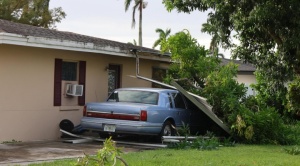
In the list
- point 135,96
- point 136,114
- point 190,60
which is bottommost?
point 136,114

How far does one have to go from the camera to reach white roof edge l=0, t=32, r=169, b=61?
1224cm

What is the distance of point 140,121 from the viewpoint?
13062 mm

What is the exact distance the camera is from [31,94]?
548 inches

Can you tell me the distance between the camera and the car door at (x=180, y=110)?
14516 mm

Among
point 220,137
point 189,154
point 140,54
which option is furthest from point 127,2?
point 189,154

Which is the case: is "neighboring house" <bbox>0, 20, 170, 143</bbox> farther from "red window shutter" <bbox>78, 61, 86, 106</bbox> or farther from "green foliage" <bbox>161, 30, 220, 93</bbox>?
"green foliage" <bbox>161, 30, 220, 93</bbox>

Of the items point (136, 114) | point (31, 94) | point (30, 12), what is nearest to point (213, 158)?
point (136, 114)

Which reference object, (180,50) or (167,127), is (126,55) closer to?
(180,50)

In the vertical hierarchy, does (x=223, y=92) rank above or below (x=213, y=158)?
above

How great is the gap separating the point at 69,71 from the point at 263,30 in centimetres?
624

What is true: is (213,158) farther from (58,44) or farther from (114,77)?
(114,77)

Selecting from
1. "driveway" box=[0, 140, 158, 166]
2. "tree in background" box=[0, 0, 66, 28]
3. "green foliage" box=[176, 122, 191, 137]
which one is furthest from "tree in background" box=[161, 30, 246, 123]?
"tree in background" box=[0, 0, 66, 28]

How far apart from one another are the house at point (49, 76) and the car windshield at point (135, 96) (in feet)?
4.47

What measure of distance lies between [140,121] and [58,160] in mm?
3284
